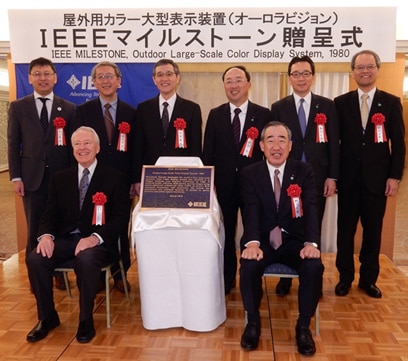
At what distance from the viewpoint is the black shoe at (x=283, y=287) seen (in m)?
3.58

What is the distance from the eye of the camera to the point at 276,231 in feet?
9.55

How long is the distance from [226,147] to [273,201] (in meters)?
0.67

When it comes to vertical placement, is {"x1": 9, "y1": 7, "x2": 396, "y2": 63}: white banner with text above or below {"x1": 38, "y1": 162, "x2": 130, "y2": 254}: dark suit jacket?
above

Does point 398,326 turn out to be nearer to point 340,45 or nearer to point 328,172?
point 328,172

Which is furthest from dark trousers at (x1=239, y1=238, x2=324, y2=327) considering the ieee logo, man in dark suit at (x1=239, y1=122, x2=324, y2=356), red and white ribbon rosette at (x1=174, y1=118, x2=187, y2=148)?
the ieee logo

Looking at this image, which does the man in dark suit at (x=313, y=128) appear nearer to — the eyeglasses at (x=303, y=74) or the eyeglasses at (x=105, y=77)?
the eyeglasses at (x=303, y=74)

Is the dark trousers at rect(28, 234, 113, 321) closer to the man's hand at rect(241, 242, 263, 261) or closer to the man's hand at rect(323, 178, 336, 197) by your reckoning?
the man's hand at rect(241, 242, 263, 261)

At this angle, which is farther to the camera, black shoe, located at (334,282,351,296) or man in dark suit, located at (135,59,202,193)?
black shoe, located at (334,282,351,296)

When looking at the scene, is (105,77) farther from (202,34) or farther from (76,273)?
(76,273)

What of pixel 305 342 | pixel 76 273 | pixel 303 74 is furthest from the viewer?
pixel 303 74

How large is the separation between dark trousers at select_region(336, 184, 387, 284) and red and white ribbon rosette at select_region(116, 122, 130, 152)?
1.74 meters

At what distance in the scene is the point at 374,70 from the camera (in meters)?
3.32

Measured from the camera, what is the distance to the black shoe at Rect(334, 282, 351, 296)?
3.54 m

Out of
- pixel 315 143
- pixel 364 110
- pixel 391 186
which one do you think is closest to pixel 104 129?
pixel 315 143
